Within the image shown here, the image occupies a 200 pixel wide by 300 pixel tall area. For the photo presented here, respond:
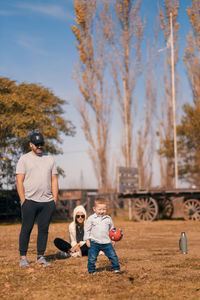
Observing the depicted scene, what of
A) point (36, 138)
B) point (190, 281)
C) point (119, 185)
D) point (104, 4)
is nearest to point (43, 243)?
point (36, 138)

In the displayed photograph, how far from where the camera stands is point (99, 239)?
675 centimetres

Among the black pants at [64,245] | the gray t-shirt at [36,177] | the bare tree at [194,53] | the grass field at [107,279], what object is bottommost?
the grass field at [107,279]

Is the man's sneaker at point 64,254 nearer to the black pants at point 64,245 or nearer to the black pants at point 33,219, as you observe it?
the black pants at point 64,245

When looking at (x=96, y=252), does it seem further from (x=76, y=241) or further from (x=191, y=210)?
(x=191, y=210)

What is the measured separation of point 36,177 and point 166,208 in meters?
16.7

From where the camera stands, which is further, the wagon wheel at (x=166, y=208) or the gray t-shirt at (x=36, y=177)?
the wagon wheel at (x=166, y=208)

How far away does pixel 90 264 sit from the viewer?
670 cm

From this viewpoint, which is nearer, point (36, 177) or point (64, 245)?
point (36, 177)

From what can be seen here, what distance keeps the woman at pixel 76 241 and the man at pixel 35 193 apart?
1.54m

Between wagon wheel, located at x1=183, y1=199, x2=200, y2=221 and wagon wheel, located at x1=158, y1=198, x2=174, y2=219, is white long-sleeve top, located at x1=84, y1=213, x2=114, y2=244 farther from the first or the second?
wagon wheel, located at x1=158, y1=198, x2=174, y2=219

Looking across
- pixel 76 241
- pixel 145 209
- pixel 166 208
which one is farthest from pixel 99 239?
pixel 166 208

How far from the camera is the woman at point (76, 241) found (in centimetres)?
909

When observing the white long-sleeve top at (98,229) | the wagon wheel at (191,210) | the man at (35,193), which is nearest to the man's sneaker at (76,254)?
the man at (35,193)

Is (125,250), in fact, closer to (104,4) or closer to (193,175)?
(193,175)
